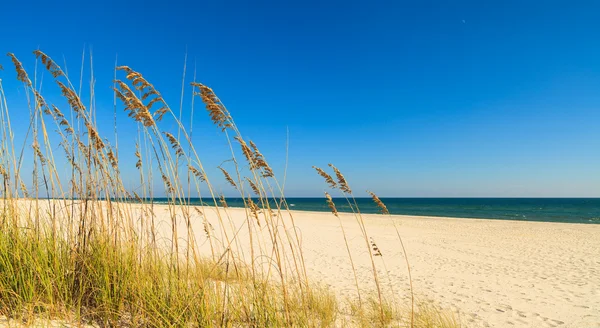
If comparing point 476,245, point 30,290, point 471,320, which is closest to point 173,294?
point 30,290

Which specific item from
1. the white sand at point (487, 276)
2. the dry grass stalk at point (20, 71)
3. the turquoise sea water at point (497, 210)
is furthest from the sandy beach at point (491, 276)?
the dry grass stalk at point (20, 71)

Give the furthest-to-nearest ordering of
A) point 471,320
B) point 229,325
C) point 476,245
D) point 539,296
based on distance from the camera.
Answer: point 476,245, point 539,296, point 471,320, point 229,325

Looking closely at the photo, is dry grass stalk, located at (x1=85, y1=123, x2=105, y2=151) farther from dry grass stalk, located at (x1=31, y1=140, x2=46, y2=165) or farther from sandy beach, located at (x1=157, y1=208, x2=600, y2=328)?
sandy beach, located at (x1=157, y1=208, x2=600, y2=328)

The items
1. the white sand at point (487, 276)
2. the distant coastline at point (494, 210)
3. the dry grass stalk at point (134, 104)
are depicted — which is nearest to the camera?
the dry grass stalk at point (134, 104)

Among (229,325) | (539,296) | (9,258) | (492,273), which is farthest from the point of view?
(492,273)

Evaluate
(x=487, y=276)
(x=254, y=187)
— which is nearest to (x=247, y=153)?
(x=254, y=187)

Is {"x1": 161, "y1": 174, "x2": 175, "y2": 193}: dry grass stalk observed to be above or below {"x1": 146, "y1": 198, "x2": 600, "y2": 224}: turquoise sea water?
above

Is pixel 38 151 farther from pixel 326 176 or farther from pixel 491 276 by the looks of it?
pixel 491 276

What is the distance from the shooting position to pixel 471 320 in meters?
4.96

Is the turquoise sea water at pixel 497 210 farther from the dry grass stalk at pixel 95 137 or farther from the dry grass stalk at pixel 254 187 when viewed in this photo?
the dry grass stalk at pixel 254 187

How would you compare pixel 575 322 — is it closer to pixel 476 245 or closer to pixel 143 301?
pixel 143 301

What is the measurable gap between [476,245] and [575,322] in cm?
1041

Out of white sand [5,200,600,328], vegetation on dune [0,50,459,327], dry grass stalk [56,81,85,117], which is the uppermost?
dry grass stalk [56,81,85,117]

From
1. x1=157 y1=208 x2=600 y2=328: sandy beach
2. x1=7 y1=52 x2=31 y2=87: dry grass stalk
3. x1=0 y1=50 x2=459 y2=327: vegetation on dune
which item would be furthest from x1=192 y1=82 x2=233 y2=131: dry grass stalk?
x1=157 y1=208 x2=600 y2=328: sandy beach
